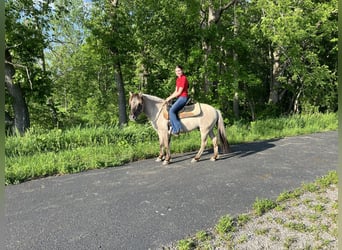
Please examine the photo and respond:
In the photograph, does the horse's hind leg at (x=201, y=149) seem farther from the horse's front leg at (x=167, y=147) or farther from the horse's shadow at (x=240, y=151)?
the horse's front leg at (x=167, y=147)

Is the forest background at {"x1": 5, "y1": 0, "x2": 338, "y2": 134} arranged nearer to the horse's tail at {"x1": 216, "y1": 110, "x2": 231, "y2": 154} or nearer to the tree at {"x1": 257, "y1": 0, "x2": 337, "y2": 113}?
the tree at {"x1": 257, "y1": 0, "x2": 337, "y2": 113}

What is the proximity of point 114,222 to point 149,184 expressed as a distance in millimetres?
1570

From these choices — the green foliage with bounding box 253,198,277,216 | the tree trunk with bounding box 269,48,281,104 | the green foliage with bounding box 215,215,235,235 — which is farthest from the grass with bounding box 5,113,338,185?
the tree trunk with bounding box 269,48,281,104

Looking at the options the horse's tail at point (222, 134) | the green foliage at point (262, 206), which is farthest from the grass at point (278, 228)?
the horse's tail at point (222, 134)

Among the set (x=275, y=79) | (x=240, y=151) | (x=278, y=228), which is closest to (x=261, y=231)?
(x=278, y=228)

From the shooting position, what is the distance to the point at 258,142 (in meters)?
9.52

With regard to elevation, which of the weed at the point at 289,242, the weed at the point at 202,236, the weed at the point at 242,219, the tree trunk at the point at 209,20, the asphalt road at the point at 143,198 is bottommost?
the weed at the point at 289,242

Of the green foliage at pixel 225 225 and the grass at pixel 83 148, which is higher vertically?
the grass at pixel 83 148

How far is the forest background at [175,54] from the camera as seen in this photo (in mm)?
11211

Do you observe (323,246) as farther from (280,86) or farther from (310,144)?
(280,86)

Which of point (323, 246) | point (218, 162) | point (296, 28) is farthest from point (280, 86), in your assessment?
point (323, 246)

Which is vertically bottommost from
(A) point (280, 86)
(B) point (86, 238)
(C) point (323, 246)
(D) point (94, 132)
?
(C) point (323, 246)

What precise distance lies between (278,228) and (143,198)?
2146mm

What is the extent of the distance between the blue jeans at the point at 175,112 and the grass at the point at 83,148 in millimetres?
1376
